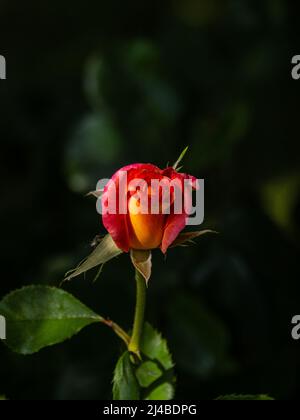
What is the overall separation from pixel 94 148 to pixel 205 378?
18.8 inches

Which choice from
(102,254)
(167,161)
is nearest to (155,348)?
(102,254)

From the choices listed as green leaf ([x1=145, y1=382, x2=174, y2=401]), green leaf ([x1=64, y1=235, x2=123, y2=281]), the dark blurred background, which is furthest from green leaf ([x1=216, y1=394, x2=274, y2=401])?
the dark blurred background

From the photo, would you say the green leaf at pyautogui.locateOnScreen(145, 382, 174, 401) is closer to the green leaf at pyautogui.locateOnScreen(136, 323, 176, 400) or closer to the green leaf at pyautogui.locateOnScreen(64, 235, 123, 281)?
the green leaf at pyautogui.locateOnScreen(136, 323, 176, 400)

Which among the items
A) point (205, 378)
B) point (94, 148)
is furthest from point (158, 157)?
point (205, 378)

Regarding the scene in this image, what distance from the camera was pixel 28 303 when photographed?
2.03ft

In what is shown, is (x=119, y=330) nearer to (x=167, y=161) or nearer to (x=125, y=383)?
(x=125, y=383)

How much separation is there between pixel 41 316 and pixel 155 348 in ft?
0.30

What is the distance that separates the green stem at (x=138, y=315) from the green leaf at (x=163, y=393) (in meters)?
0.03

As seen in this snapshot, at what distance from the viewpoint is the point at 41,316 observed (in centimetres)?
62

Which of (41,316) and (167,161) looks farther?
(167,161)

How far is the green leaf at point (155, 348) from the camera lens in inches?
24.7

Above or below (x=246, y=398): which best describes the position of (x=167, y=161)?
above

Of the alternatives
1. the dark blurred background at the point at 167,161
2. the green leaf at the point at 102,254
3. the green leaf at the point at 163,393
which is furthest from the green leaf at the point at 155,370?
the dark blurred background at the point at 167,161

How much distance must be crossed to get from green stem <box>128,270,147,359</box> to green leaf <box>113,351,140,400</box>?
0.07 feet
